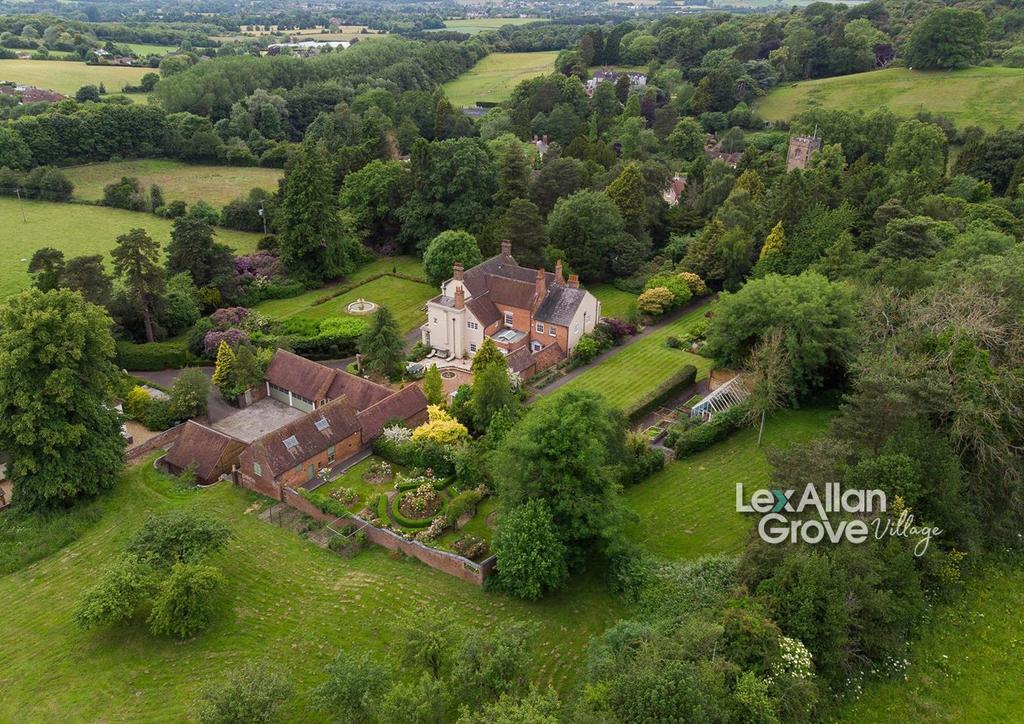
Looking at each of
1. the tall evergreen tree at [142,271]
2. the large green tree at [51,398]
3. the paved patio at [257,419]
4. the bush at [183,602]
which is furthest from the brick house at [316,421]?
the tall evergreen tree at [142,271]

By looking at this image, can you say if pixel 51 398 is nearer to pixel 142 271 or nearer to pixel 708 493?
pixel 142 271

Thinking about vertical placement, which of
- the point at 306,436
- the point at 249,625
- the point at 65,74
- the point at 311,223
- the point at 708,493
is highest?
the point at 65,74

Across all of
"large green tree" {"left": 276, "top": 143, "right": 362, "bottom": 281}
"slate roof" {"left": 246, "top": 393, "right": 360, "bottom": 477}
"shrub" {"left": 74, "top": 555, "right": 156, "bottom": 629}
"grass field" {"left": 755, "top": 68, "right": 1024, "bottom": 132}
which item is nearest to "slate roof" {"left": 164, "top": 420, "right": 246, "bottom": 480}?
"slate roof" {"left": 246, "top": 393, "right": 360, "bottom": 477}

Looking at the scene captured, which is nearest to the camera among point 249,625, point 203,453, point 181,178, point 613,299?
point 249,625

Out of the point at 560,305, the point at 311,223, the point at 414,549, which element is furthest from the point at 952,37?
the point at 414,549

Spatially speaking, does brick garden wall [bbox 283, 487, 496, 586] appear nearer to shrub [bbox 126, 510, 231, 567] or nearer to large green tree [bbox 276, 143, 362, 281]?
shrub [bbox 126, 510, 231, 567]

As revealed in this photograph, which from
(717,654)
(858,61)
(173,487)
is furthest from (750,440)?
(858,61)
